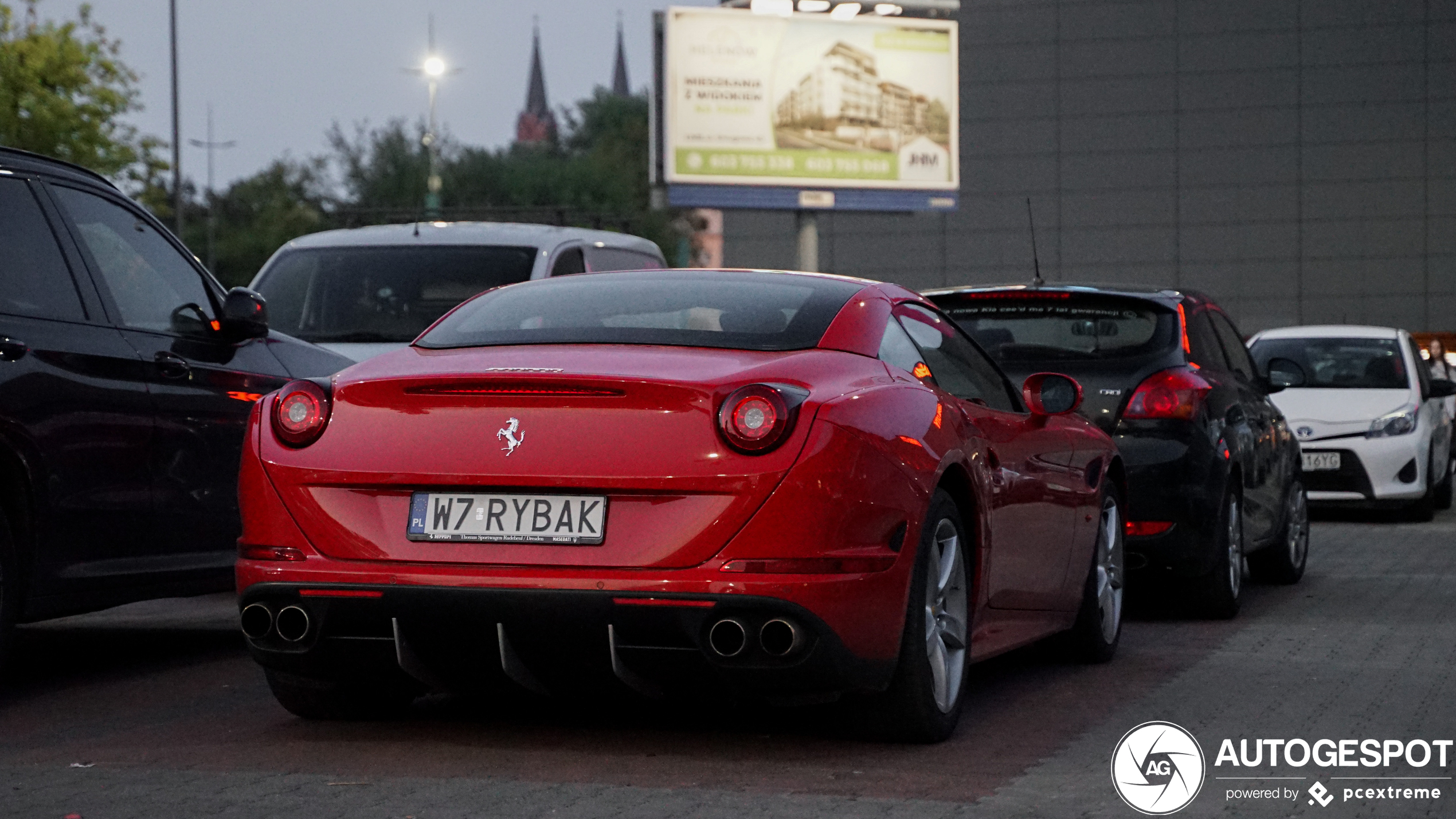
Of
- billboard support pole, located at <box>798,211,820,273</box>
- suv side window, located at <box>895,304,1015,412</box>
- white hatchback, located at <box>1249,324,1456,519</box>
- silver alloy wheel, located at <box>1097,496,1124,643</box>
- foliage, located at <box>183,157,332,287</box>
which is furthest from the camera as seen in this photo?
foliage, located at <box>183,157,332,287</box>

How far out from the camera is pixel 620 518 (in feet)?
17.3

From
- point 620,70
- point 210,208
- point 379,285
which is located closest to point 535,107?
point 620,70

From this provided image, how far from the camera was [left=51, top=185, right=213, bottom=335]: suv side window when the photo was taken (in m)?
7.45

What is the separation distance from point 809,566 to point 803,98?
98.6 feet

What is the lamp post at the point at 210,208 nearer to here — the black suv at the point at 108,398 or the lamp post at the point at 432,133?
the lamp post at the point at 432,133

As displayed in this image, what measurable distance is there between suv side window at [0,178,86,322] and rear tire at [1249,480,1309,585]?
6298 mm

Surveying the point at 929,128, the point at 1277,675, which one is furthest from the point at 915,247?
the point at 1277,675

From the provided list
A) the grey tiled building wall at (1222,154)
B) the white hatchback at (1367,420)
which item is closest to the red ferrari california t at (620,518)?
the white hatchback at (1367,420)

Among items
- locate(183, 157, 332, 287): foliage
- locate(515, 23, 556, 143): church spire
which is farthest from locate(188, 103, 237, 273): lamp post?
locate(515, 23, 556, 143): church spire

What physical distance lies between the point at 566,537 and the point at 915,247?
65.3 meters

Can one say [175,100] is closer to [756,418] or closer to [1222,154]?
[1222,154]

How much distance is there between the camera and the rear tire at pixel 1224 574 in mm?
9383

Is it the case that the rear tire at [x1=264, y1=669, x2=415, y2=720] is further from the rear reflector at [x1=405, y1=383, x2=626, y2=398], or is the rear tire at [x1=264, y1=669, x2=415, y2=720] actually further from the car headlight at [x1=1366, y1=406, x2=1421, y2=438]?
the car headlight at [x1=1366, y1=406, x2=1421, y2=438]

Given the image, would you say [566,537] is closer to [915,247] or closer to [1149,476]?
[1149,476]
